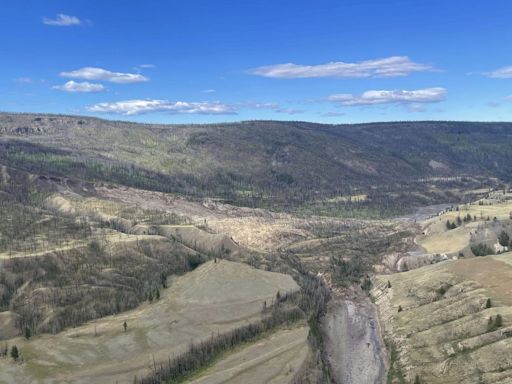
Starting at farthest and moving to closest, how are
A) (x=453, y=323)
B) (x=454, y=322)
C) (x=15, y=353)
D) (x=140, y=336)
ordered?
(x=140, y=336)
(x=454, y=322)
(x=453, y=323)
(x=15, y=353)

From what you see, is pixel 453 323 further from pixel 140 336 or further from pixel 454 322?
pixel 140 336

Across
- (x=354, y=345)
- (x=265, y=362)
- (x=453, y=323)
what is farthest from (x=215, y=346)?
(x=453, y=323)

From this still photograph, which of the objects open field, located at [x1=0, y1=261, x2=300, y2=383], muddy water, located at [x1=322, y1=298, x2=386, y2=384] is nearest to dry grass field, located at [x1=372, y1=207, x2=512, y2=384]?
muddy water, located at [x1=322, y1=298, x2=386, y2=384]

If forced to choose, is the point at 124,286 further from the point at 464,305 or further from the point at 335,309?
the point at 464,305

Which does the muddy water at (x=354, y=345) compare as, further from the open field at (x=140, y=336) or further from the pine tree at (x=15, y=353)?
the pine tree at (x=15, y=353)

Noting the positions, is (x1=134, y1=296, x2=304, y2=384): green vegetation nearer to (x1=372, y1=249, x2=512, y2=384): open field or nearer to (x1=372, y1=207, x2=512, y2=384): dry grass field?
(x1=372, y1=207, x2=512, y2=384): dry grass field
